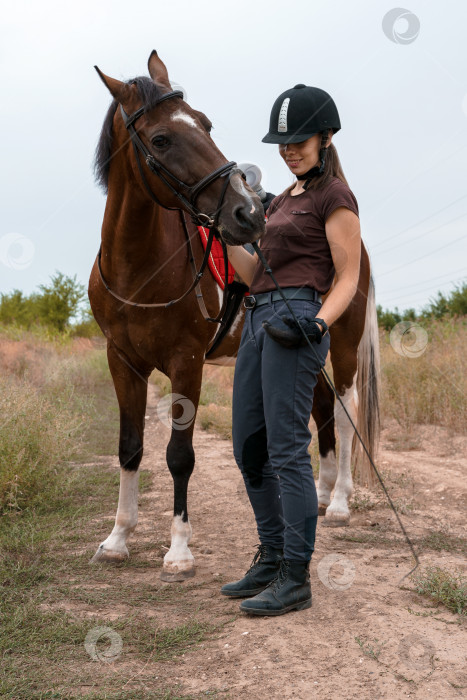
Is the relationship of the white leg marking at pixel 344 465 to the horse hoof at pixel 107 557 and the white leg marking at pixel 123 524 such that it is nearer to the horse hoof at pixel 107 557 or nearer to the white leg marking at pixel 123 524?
the white leg marking at pixel 123 524

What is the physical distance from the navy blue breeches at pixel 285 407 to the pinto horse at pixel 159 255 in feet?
1.46

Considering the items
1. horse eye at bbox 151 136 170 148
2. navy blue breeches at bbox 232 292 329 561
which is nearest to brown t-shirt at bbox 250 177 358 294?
navy blue breeches at bbox 232 292 329 561

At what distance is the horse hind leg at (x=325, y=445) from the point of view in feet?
16.8

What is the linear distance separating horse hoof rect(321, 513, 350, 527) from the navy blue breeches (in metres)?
1.72

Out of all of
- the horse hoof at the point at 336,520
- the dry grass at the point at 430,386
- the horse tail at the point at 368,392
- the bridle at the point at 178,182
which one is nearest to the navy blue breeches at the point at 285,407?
the bridle at the point at 178,182

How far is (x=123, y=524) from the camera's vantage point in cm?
406

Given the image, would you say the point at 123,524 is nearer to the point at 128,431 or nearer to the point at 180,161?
the point at 128,431

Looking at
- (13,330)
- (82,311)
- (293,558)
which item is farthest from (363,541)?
(82,311)

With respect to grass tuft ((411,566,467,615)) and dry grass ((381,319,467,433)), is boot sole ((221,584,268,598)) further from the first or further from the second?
dry grass ((381,319,467,433))

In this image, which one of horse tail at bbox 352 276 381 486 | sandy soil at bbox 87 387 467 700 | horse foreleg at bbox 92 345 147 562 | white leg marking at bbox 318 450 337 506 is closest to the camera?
sandy soil at bbox 87 387 467 700

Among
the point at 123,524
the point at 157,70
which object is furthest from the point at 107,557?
the point at 157,70

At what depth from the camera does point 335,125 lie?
2.89m

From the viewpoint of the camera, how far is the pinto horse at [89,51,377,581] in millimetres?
3123

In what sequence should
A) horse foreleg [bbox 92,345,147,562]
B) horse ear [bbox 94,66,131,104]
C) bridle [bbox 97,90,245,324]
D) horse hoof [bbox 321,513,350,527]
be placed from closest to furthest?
bridle [bbox 97,90,245,324]
horse ear [bbox 94,66,131,104]
horse foreleg [bbox 92,345,147,562]
horse hoof [bbox 321,513,350,527]
